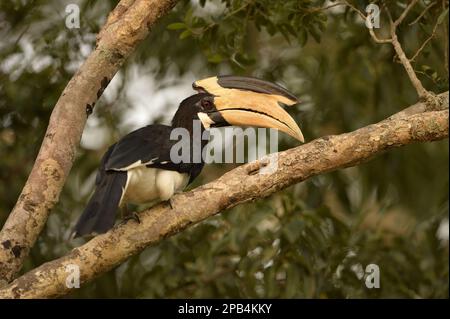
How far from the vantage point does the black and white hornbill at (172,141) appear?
3.70 m

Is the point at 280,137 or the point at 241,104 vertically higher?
the point at 280,137

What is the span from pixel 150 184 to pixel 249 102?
0.54 meters

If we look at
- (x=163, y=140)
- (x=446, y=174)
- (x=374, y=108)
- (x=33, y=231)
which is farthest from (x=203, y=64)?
(x=33, y=231)

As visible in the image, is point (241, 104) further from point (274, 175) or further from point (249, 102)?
point (274, 175)

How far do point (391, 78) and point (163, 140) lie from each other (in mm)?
2044

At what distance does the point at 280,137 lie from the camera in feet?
17.4

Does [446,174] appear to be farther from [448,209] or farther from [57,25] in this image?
[57,25]

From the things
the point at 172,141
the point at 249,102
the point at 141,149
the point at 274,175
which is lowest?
the point at 274,175
